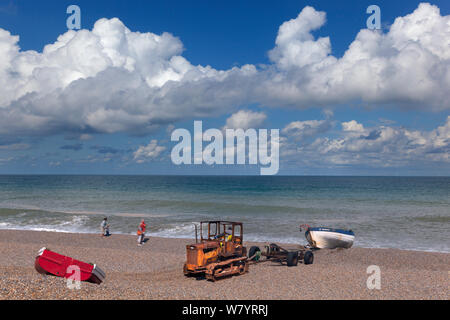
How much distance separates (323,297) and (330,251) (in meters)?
10.3

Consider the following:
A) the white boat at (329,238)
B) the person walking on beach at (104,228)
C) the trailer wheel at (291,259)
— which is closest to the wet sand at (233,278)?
the trailer wheel at (291,259)

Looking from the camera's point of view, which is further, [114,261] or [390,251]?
[390,251]

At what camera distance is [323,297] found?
476 inches

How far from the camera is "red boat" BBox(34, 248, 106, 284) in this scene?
39.9ft

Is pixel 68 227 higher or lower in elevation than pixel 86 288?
lower

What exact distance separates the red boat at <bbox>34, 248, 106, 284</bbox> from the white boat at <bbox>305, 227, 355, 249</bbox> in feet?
46.0

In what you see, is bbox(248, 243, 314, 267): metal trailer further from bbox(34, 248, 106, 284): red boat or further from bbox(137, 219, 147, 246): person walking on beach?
bbox(137, 219, 147, 246): person walking on beach

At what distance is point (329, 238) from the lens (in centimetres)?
2161

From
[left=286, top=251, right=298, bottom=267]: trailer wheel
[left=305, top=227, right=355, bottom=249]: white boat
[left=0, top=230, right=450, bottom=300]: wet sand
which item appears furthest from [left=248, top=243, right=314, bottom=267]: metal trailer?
[left=305, top=227, right=355, bottom=249]: white boat

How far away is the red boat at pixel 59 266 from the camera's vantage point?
1216cm

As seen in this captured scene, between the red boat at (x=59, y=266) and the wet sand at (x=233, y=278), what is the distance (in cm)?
39
